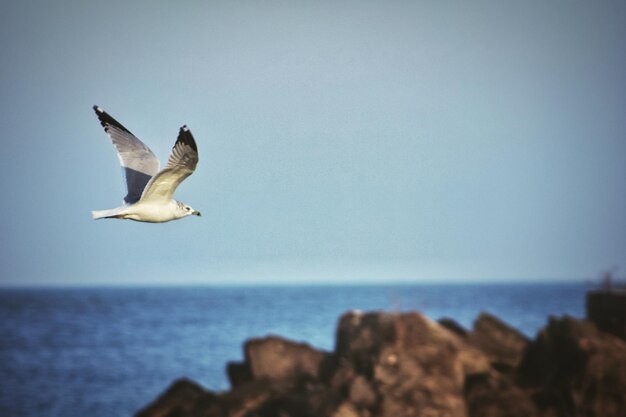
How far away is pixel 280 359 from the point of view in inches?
583

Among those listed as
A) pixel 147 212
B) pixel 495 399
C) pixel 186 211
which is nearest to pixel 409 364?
pixel 495 399

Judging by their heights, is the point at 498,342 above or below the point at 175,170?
below

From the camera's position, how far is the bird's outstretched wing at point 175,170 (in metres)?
9.18

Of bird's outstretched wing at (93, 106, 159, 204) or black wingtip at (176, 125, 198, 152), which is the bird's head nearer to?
bird's outstretched wing at (93, 106, 159, 204)

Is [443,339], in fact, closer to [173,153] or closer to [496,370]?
[496,370]

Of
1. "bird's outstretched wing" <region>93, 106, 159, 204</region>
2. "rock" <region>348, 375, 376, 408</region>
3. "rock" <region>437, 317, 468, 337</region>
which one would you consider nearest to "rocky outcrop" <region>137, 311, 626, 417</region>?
"rock" <region>348, 375, 376, 408</region>

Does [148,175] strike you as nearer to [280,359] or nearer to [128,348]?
[280,359]

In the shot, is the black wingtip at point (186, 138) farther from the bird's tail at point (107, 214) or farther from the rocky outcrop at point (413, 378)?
the rocky outcrop at point (413, 378)

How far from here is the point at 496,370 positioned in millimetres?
15109

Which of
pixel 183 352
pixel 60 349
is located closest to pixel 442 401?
pixel 183 352

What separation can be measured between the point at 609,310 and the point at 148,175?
1014 cm

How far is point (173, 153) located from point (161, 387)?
23344mm

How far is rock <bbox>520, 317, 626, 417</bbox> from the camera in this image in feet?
43.9

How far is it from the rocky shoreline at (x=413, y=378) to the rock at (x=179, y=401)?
0.02 metres
